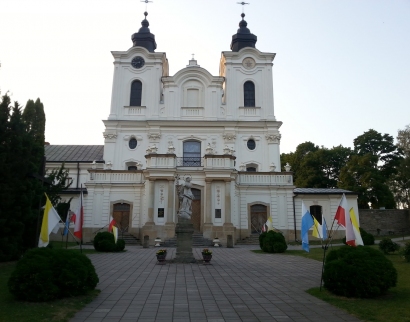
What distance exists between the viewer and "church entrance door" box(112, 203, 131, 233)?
102 ft

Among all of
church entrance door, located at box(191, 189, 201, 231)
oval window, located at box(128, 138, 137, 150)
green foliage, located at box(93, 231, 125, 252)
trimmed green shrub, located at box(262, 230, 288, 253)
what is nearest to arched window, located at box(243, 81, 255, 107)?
oval window, located at box(128, 138, 137, 150)

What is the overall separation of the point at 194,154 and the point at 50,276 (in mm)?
27468

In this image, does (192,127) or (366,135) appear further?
(366,135)

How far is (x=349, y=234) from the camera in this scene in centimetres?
1060

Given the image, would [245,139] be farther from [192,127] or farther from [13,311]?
[13,311]

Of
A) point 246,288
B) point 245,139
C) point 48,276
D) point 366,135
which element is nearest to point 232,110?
point 245,139

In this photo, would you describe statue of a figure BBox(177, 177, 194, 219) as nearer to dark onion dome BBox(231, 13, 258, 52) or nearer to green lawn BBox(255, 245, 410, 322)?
green lawn BBox(255, 245, 410, 322)

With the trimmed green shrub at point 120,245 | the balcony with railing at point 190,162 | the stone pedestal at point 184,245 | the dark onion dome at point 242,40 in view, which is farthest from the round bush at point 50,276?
the dark onion dome at point 242,40

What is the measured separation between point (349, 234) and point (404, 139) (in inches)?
1719

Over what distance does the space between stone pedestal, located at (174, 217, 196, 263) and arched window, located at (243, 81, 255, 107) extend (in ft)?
74.7

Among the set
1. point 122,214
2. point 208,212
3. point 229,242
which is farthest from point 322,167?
point 122,214

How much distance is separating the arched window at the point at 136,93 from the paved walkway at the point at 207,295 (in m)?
24.8

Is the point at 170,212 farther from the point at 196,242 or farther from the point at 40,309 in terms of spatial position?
the point at 40,309

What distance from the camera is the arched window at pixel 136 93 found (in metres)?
37.7
